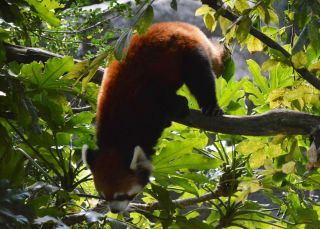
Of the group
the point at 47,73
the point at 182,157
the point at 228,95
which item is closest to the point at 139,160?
the point at 182,157

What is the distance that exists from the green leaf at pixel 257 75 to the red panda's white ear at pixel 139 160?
2.14ft

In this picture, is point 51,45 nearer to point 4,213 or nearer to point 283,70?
point 283,70

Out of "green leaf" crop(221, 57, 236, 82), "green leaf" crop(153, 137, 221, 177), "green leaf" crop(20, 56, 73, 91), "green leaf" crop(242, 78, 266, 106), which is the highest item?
"green leaf" crop(20, 56, 73, 91)

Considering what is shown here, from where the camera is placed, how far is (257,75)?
240cm

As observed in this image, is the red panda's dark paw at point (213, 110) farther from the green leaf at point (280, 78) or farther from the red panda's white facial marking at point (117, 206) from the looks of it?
the red panda's white facial marking at point (117, 206)

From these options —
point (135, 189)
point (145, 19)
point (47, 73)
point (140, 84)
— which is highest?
point (145, 19)

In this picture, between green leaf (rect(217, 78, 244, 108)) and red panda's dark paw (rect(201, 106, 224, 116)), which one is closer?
red panda's dark paw (rect(201, 106, 224, 116))

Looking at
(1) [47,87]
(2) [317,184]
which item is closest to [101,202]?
(1) [47,87]

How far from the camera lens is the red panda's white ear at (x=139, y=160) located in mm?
2219

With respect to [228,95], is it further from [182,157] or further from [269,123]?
[269,123]

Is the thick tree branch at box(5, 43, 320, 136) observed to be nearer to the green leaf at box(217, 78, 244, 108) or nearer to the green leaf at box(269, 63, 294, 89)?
the green leaf at box(217, 78, 244, 108)

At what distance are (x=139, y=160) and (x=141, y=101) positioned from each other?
0.86 ft

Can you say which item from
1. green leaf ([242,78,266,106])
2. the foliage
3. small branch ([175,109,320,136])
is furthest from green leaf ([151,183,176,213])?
green leaf ([242,78,266,106])

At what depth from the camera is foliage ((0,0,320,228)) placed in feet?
4.61
